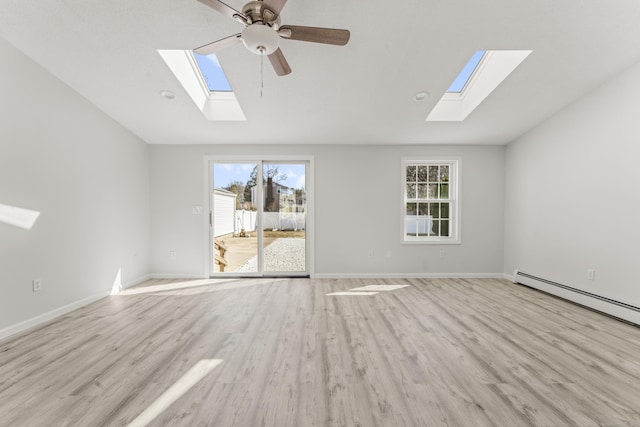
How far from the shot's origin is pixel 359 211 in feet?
15.8

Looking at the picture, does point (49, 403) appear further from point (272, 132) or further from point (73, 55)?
point (272, 132)

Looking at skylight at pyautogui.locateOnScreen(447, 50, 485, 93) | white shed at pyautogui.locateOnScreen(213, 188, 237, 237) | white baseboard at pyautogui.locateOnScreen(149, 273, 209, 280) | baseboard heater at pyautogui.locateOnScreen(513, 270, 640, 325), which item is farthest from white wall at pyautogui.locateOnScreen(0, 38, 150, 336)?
baseboard heater at pyautogui.locateOnScreen(513, 270, 640, 325)

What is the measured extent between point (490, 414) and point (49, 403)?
267 cm

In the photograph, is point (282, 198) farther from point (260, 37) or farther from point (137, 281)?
point (260, 37)

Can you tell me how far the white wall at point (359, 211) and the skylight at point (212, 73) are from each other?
1108 millimetres

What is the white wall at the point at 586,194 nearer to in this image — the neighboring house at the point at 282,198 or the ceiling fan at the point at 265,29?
the ceiling fan at the point at 265,29

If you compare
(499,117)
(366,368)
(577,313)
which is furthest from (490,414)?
(499,117)

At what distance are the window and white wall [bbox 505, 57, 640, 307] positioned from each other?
1.09 meters

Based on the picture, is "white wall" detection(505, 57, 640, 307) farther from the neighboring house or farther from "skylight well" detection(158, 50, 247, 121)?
"skylight well" detection(158, 50, 247, 121)

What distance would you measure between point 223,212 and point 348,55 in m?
3.39

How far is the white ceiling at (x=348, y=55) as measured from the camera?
2.35 meters

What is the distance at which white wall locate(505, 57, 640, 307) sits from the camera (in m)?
2.96

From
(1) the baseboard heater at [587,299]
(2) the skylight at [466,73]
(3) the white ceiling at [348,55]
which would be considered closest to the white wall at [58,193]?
(3) the white ceiling at [348,55]

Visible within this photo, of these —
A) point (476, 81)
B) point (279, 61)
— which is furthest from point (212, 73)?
point (476, 81)
